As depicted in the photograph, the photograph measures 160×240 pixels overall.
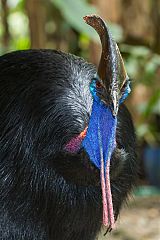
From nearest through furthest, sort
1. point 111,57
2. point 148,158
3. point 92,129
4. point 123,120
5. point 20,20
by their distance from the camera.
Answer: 1. point 111,57
2. point 92,129
3. point 123,120
4. point 148,158
5. point 20,20

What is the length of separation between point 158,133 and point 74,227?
3.30 m

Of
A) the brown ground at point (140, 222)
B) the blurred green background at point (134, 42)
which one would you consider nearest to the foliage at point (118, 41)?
the blurred green background at point (134, 42)

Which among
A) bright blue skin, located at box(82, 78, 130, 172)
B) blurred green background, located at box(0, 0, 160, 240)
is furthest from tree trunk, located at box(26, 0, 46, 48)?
bright blue skin, located at box(82, 78, 130, 172)

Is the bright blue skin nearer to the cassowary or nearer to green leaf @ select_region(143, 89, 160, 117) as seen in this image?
the cassowary

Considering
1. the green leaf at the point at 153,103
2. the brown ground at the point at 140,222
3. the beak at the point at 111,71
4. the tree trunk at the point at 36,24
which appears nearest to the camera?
the beak at the point at 111,71

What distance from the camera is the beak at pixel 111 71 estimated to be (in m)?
1.75

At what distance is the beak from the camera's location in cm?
175

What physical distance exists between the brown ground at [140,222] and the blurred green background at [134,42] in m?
0.09

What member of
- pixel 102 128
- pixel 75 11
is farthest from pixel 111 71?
pixel 75 11

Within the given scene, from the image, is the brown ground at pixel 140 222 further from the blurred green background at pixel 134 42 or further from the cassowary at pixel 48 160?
the cassowary at pixel 48 160

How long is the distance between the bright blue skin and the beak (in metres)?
0.05

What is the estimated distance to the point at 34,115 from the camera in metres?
2.16

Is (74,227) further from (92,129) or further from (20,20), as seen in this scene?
(20,20)

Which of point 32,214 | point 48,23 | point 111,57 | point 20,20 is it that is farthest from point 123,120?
point 20,20
